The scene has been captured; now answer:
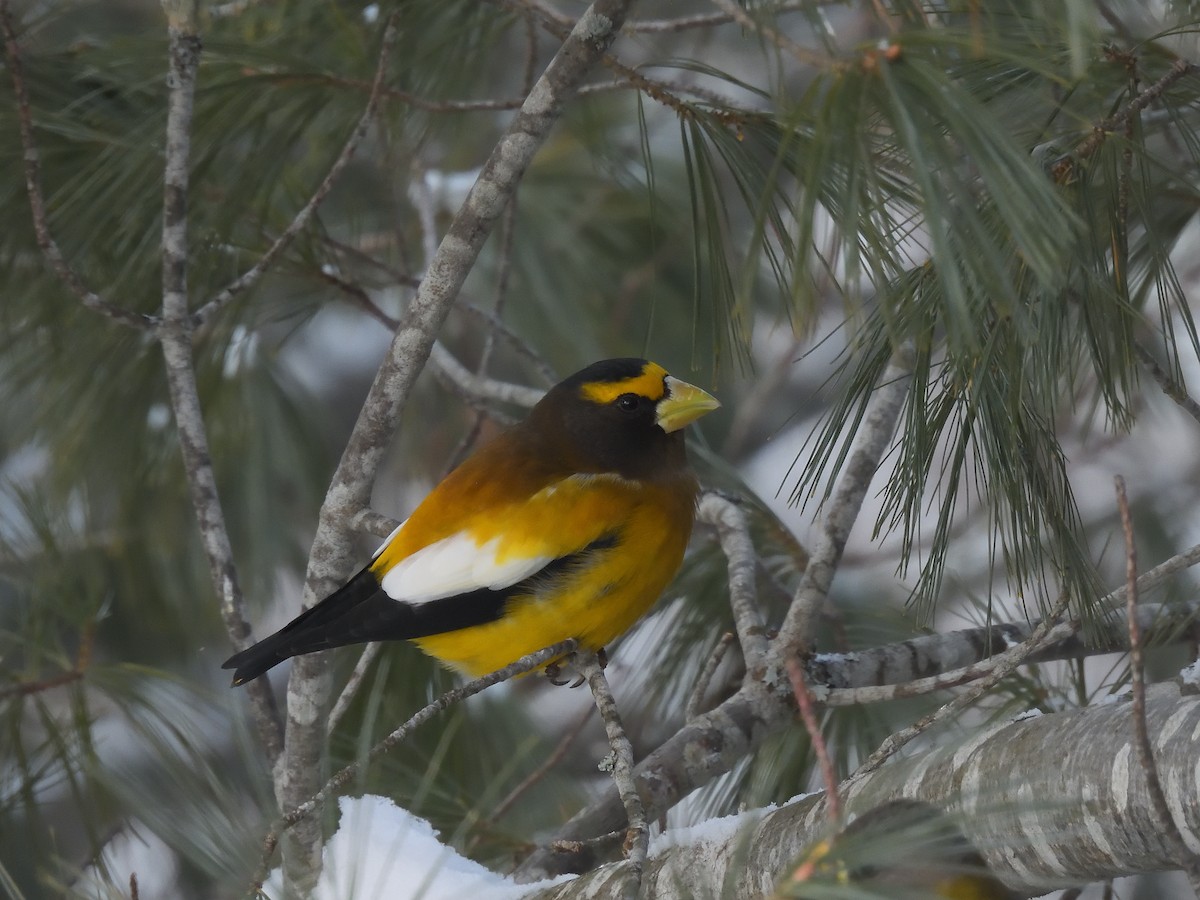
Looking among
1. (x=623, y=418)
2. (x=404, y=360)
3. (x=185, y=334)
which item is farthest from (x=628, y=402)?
(x=185, y=334)

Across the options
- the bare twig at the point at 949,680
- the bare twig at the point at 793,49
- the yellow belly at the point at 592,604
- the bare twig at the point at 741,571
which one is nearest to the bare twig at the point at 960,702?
the bare twig at the point at 949,680

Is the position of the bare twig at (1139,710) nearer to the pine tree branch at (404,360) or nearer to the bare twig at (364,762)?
the bare twig at (364,762)

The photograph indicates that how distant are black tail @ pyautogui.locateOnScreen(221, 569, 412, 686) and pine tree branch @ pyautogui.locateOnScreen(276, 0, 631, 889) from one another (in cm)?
4

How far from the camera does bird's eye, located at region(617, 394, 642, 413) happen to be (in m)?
2.12

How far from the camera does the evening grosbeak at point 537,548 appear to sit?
1.87 m

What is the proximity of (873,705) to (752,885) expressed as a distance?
3.26 ft

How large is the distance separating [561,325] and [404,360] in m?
2.00

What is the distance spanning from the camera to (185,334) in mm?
1781

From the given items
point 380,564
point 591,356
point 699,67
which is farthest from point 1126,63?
point 591,356

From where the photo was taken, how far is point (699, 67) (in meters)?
1.36

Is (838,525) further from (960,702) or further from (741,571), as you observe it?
(960,702)

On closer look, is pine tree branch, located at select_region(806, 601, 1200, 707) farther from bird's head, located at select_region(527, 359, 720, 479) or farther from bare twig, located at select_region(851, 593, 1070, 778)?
bird's head, located at select_region(527, 359, 720, 479)

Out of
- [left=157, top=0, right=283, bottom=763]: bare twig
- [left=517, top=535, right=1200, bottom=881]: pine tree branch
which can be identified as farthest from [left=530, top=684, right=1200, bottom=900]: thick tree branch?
[left=157, top=0, right=283, bottom=763]: bare twig

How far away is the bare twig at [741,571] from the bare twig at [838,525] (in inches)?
1.6
